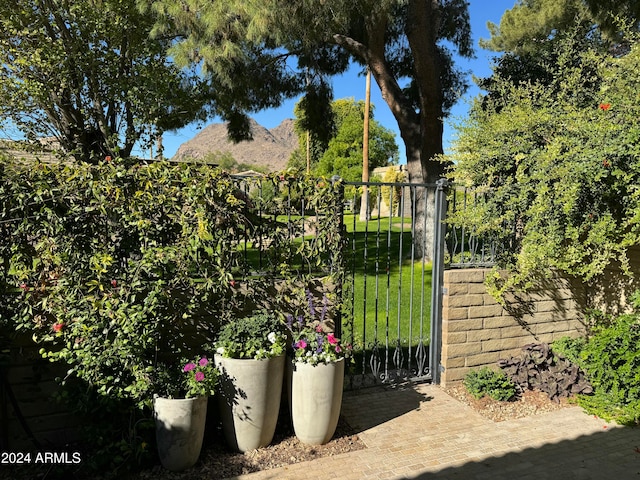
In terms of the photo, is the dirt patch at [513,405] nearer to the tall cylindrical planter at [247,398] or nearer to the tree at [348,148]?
the tall cylindrical planter at [247,398]

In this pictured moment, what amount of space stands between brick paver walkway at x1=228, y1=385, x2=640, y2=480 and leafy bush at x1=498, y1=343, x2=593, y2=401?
223 mm

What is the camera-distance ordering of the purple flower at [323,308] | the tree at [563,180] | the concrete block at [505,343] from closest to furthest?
the purple flower at [323,308] < the tree at [563,180] < the concrete block at [505,343]

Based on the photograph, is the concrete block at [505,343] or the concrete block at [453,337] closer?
the concrete block at [453,337]

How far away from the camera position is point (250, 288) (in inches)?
141

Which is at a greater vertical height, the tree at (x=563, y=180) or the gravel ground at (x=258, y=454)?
the tree at (x=563, y=180)

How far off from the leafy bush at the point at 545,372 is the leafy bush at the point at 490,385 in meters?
0.16

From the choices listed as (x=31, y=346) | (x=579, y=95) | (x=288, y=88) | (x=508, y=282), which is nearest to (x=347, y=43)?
(x=288, y=88)

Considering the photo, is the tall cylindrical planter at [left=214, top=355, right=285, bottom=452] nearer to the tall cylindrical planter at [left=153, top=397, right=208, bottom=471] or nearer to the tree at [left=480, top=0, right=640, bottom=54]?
the tall cylindrical planter at [left=153, top=397, right=208, bottom=471]

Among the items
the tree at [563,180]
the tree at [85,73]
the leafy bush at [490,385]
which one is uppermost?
the tree at [85,73]

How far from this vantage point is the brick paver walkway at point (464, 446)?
299 cm

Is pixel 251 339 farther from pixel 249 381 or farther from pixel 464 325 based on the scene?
pixel 464 325

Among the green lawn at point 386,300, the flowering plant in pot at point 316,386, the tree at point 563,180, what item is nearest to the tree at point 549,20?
the tree at point 563,180

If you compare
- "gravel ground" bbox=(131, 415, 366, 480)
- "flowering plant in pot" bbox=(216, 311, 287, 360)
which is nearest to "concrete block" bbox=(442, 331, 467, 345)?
"gravel ground" bbox=(131, 415, 366, 480)

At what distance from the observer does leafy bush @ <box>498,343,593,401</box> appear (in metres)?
4.15
